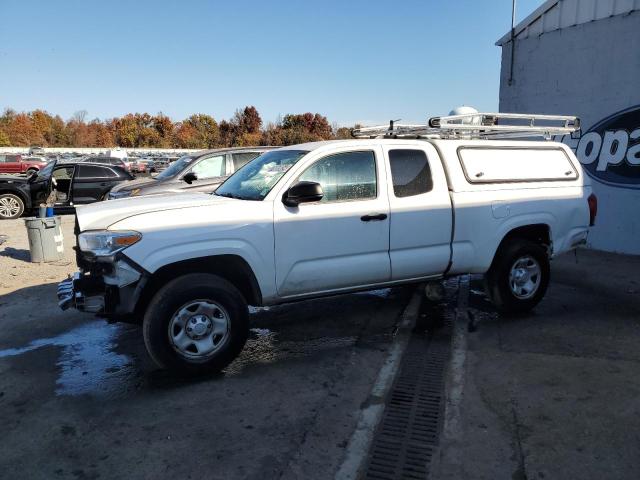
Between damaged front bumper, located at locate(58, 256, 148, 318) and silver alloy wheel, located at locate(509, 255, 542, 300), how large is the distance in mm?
3854

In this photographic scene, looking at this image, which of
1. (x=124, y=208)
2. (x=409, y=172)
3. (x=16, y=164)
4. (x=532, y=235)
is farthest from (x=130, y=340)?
(x=16, y=164)

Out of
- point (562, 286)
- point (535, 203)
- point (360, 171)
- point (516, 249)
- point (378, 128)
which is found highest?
point (378, 128)

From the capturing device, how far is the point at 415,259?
4.83m

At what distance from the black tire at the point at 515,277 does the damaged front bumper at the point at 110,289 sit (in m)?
3.60

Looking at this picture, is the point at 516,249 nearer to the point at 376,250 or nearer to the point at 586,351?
the point at 586,351

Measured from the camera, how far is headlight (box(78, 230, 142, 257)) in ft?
12.2

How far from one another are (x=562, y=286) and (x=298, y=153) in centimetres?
437

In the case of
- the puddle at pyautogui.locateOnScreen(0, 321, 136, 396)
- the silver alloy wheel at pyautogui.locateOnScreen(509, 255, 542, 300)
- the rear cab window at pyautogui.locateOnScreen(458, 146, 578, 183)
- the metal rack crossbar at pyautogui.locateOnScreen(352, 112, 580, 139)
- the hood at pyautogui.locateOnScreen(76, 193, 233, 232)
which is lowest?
the puddle at pyautogui.locateOnScreen(0, 321, 136, 396)

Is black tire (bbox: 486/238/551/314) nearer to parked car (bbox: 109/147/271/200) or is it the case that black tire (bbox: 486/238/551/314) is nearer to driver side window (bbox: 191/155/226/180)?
parked car (bbox: 109/147/271/200)

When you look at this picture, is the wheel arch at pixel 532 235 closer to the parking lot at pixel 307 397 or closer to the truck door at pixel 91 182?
the parking lot at pixel 307 397

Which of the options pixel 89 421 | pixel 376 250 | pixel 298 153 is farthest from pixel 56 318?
pixel 376 250

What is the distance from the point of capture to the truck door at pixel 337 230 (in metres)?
4.27

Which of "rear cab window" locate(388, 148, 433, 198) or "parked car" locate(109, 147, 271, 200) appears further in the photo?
"parked car" locate(109, 147, 271, 200)

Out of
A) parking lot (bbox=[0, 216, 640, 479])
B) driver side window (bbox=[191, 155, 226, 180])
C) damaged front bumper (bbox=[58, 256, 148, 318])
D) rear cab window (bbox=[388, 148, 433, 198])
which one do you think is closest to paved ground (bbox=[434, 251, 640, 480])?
parking lot (bbox=[0, 216, 640, 479])
